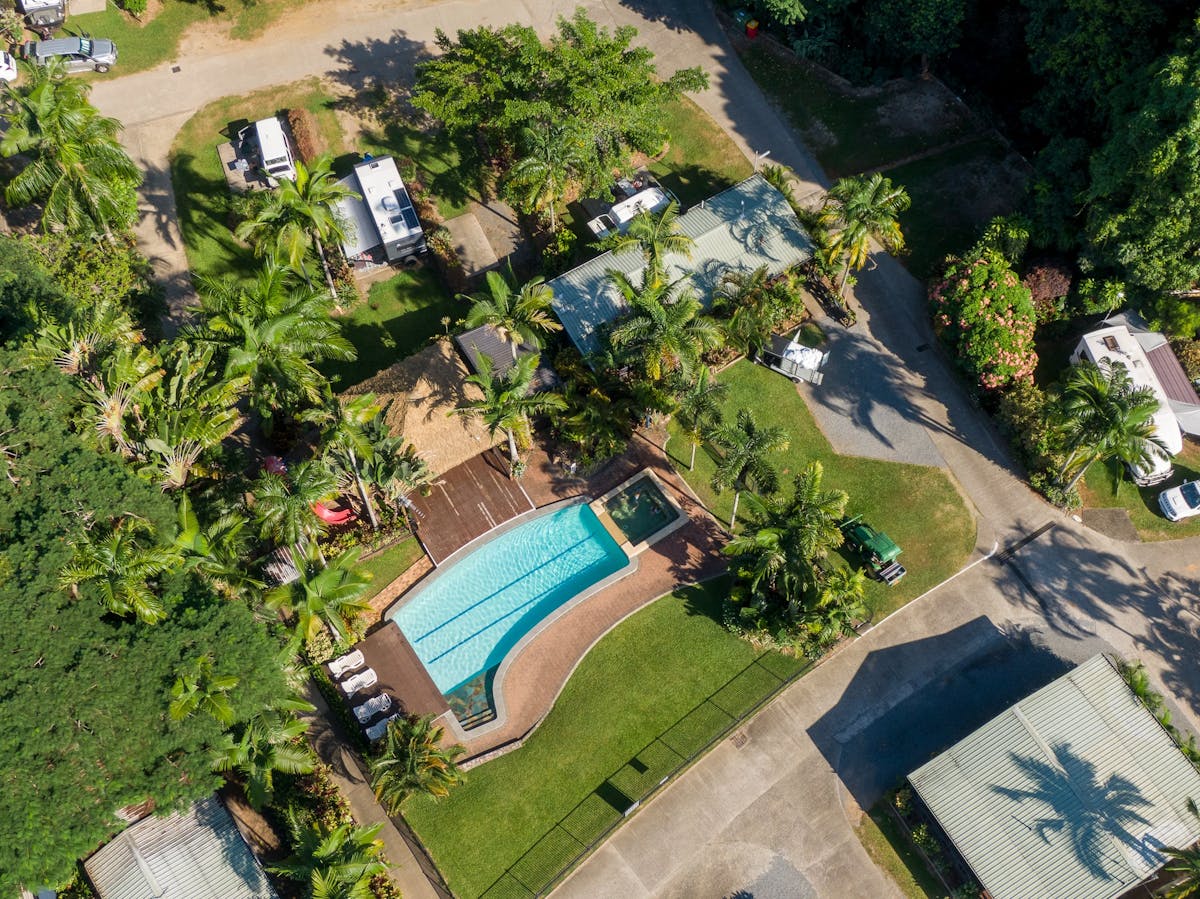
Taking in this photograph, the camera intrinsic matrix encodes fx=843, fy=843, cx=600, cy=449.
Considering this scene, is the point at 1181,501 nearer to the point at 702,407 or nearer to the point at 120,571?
the point at 702,407

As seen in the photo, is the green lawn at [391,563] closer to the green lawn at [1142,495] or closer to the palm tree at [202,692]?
the palm tree at [202,692]

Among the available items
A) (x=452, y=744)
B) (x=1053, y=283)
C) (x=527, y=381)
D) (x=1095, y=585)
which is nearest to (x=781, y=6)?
(x=1053, y=283)

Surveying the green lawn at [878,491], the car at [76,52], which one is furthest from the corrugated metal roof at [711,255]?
the car at [76,52]

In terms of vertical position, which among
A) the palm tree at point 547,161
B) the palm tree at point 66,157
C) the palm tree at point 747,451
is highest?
the palm tree at point 66,157

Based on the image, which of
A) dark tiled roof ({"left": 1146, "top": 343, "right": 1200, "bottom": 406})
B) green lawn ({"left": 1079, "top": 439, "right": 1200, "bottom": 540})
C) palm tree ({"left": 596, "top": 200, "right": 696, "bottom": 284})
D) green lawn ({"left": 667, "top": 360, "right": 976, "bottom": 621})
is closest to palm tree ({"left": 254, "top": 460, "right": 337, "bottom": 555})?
green lawn ({"left": 667, "top": 360, "right": 976, "bottom": 621})

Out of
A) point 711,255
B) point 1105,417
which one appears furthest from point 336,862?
point 1105,417

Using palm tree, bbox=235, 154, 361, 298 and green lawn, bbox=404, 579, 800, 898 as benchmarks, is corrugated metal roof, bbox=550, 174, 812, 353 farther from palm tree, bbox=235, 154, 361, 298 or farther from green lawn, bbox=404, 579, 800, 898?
green lawn, bbox=404, 579, 800, 898
